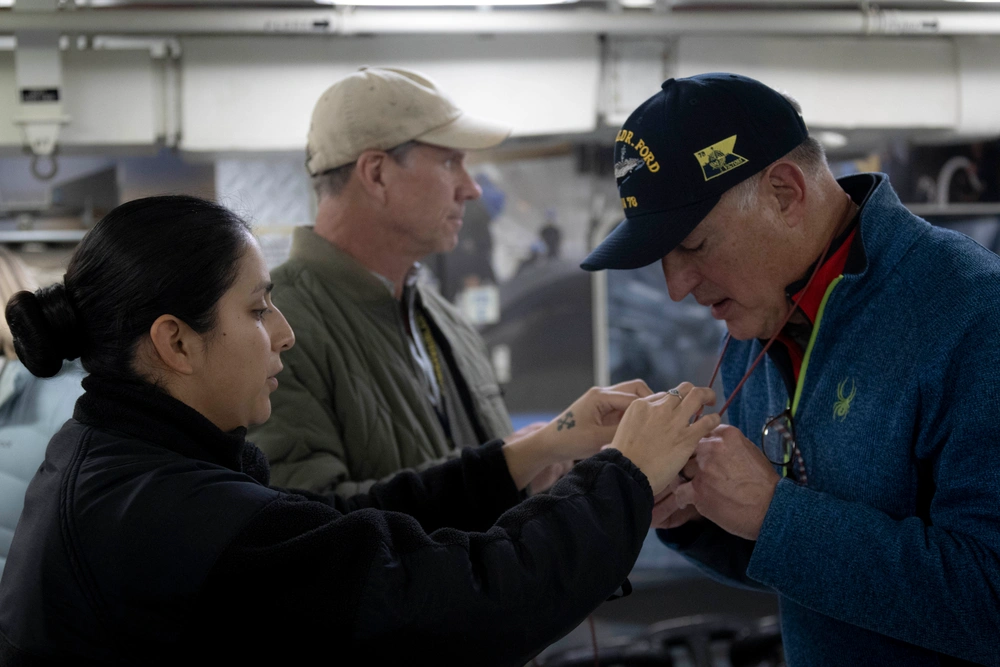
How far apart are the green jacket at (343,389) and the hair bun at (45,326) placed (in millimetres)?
621

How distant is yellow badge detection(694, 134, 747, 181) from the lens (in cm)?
156

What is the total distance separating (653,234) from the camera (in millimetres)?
1623

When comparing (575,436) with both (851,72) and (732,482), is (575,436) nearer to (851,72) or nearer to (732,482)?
(732,482)

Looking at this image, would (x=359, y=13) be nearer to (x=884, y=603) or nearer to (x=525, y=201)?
(x=525, y=201)

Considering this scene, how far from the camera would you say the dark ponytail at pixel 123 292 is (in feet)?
4.17

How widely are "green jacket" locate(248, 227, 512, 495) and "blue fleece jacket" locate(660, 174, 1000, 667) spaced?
879 mm

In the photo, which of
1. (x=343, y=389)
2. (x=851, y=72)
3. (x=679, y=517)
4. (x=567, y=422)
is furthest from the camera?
(x=851, y=72)

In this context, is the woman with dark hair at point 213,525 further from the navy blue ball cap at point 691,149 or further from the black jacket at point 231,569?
the navy blue ball cap at point 691,149

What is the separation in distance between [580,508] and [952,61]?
3.95 meters

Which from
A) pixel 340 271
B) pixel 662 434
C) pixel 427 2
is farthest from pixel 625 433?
pixel 427 2

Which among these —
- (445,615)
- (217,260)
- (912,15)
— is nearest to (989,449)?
(445,615)

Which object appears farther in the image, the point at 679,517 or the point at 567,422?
the point at 567,422

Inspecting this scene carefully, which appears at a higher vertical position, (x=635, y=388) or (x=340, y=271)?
(x=340, y=271)

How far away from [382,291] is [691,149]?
3.17 ft
